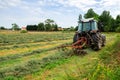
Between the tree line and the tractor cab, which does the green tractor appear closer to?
the tractor cab

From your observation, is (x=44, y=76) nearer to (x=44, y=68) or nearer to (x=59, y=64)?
(x=44, y=68)

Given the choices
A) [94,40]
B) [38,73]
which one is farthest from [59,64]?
[94,40]

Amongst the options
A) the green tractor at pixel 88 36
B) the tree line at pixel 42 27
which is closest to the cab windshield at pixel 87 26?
the green tractor at pixel 88 36

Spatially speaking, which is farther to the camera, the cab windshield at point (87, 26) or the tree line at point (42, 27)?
the tree line at point (42, 27)

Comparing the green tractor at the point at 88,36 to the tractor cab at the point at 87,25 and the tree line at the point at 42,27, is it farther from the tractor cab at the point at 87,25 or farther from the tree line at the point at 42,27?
the tree line at the point at 42,27

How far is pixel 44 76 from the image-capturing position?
886 cm

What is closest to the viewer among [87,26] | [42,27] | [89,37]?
[89,37]

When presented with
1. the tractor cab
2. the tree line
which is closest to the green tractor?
the tractor cab

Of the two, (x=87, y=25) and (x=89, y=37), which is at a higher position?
(x=87, y=25)

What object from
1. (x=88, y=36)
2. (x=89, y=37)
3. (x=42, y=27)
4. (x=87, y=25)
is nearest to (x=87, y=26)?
(x=87, y=25)

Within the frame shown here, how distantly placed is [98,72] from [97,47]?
34.7ft

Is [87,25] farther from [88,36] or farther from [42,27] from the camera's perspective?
[42,27]

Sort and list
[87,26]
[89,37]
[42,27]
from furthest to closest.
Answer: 1. [42,27]
2. [87,26]
3. [89,37]

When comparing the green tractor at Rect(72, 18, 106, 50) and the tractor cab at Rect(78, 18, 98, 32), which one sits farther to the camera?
the tractor cab at Rect(78, 18, 98, 32)
